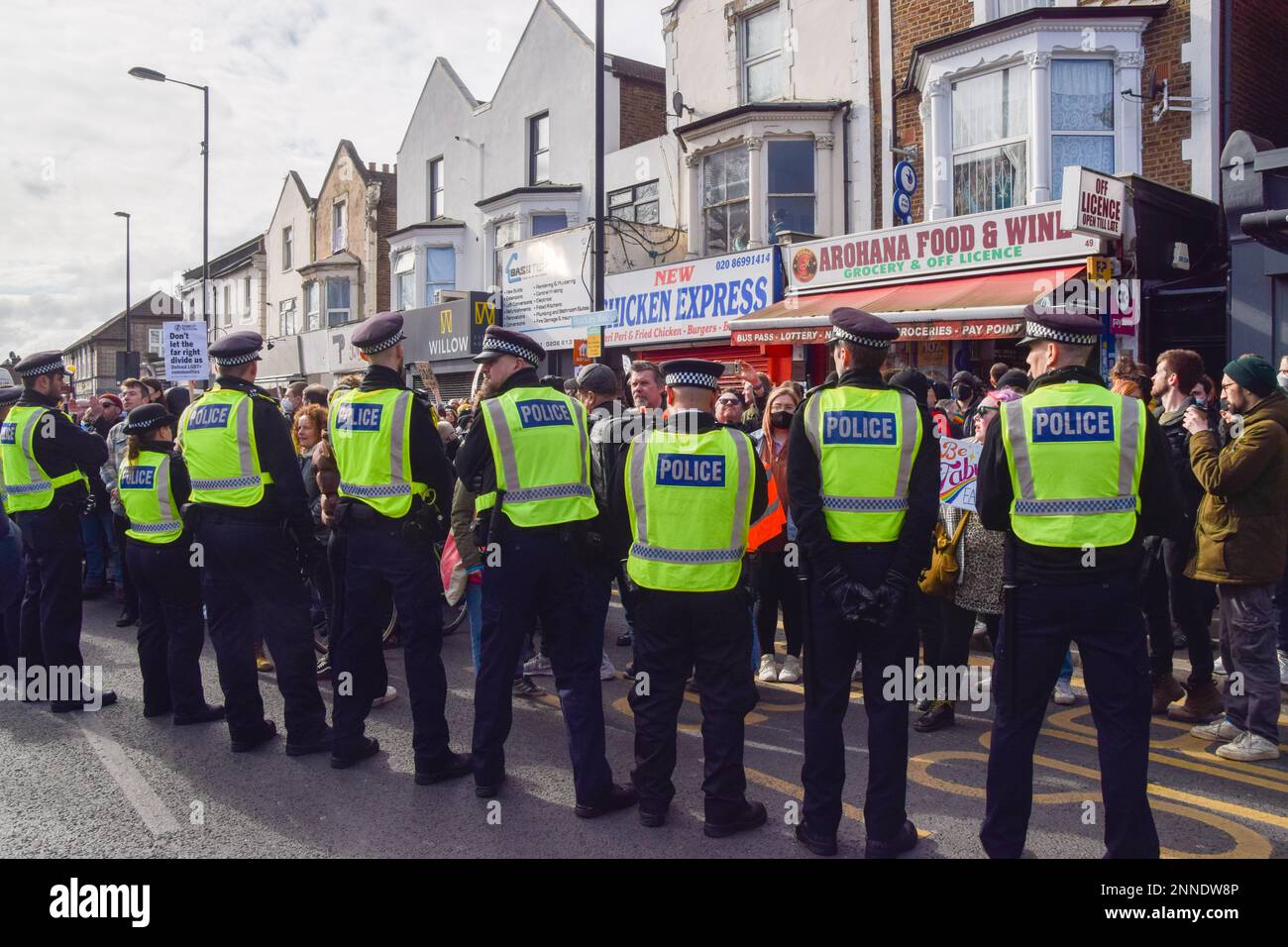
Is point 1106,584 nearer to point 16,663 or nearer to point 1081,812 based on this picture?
point 1081,812

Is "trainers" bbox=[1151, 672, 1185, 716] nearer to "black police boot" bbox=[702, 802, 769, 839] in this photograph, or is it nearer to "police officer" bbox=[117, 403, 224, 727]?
"black police boot" bbox=[702, 802, 769, 839]

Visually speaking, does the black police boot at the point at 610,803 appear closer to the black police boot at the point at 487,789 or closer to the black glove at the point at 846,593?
the black police boot at the point at 487,789

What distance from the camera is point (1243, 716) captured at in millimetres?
5141

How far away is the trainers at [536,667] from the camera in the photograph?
677 centimetres

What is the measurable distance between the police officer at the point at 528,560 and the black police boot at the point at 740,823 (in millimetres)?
495

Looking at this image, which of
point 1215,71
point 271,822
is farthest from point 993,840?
point 1215,71

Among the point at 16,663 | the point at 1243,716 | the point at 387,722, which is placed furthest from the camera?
the point at 16,663

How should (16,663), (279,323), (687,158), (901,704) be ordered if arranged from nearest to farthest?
1. (901,704)
2. (16,663)
3. (687,158)
4. (279,323)

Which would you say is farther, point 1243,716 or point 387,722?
point 387,722

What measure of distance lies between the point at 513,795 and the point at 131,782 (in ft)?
6.31

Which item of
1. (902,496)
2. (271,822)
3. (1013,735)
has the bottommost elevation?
(271,822)

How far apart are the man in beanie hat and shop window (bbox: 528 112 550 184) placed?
18.9 m

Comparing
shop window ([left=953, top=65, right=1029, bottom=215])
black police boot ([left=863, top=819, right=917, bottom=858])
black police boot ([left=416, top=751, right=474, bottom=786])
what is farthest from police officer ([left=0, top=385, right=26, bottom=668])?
shop window ([left=953, top=65, right=1029, bottom=215])

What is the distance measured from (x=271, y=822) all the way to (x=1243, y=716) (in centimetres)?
484
